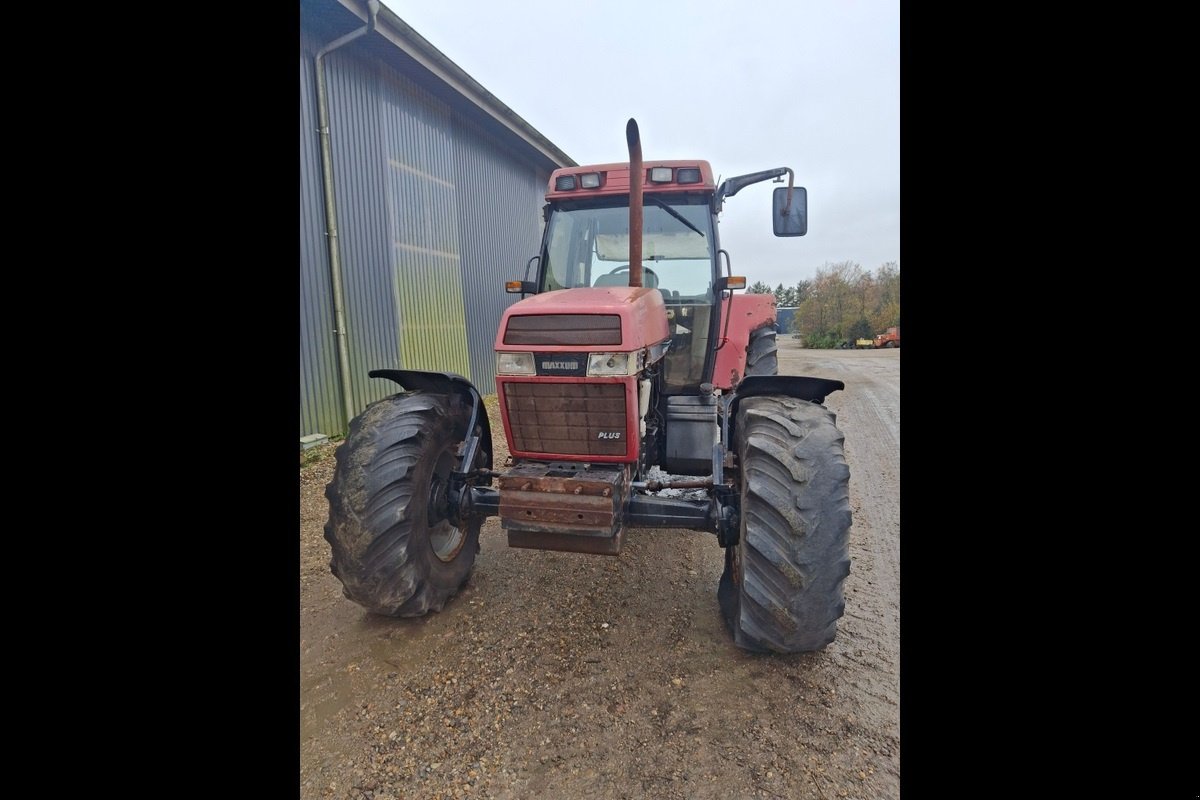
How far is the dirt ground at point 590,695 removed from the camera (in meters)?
2.03

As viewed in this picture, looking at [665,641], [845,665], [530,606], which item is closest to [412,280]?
[530,606]

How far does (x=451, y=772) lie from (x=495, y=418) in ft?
21.9

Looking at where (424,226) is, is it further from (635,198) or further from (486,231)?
(635,198)

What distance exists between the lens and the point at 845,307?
23.7 m

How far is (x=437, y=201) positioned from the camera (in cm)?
880

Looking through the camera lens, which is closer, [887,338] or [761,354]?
[761,354]

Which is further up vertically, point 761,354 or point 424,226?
point 424,226

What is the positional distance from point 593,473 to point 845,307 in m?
23.4

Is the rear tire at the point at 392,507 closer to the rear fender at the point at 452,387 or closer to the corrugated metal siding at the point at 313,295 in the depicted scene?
the rear fender at the point at 452,387

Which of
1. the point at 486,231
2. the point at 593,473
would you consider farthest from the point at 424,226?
the point at 593,473

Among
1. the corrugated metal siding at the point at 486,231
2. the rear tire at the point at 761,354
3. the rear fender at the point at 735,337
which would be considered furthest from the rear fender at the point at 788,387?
the corrugated metal siding at the point at 486,231

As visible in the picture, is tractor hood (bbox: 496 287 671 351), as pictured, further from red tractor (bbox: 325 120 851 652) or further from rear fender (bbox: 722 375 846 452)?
rear fender (bbox: 722 375 846 452)

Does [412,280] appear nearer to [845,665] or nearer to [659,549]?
[659,549]

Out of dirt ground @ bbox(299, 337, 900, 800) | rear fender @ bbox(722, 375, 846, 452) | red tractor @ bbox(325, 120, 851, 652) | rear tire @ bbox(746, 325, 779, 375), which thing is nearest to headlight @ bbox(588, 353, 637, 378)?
red tractor @ bbox(325, 120, 851, 652)
